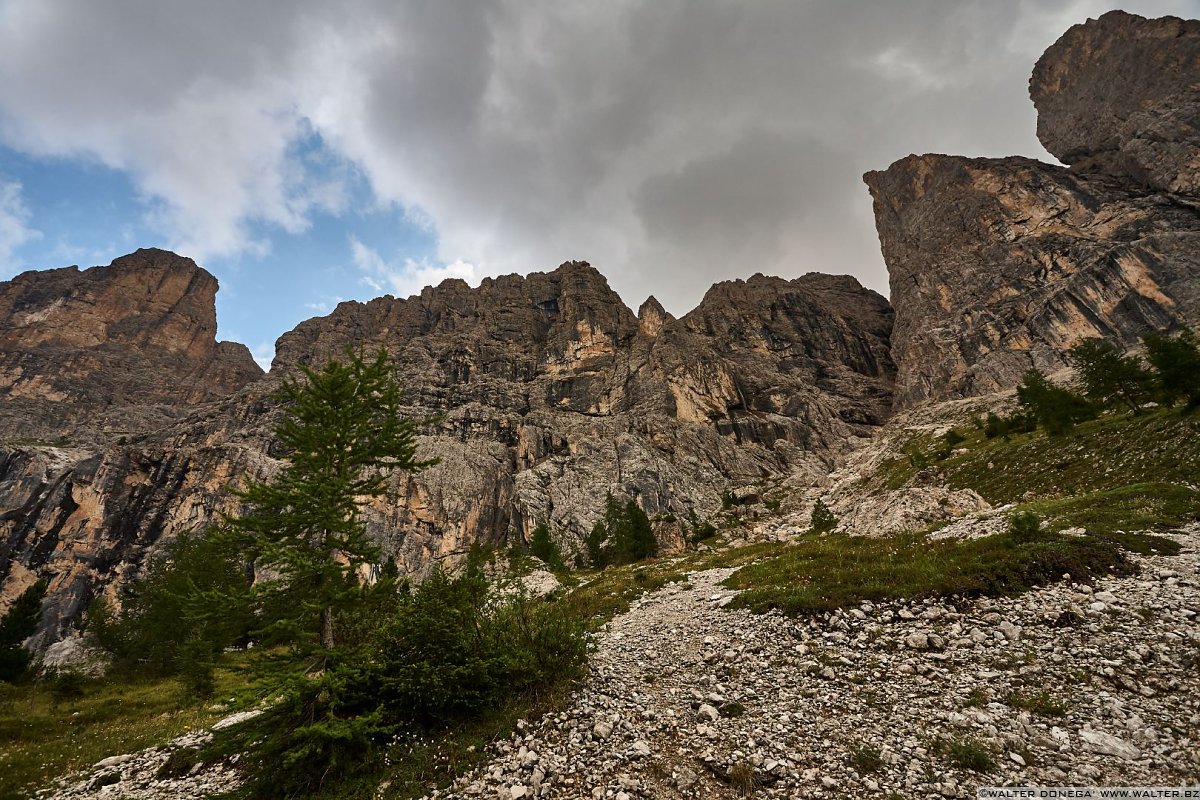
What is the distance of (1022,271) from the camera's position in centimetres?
14300

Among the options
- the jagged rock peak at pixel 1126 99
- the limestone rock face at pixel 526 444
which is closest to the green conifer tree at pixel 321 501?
the limestone rock face at pixel 526 444

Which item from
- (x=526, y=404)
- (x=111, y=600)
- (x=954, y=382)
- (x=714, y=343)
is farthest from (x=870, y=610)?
(x=714, y=343)

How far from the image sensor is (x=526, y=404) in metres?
155

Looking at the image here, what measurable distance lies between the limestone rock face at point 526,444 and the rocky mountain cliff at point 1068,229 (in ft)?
102

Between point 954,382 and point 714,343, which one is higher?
point 714,343

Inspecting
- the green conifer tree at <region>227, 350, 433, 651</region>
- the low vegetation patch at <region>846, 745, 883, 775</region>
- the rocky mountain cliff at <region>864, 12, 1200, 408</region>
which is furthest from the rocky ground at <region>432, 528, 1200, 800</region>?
the rocky mountain cliff at <region>864, 12, 1200, 408</region>

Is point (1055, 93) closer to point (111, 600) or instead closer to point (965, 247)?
point (965, 247)

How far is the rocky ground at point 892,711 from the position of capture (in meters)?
7.41

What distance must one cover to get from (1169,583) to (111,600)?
5482 inches

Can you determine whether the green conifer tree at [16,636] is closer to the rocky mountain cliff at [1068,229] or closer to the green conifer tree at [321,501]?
the green conifer tree at [321,501]

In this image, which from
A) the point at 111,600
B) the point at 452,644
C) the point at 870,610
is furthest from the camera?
the point at 111,600

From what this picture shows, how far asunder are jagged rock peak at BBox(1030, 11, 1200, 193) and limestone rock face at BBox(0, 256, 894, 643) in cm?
8914

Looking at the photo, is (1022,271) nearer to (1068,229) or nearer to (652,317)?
(1068,229)

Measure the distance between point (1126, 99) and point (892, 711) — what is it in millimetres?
253945
